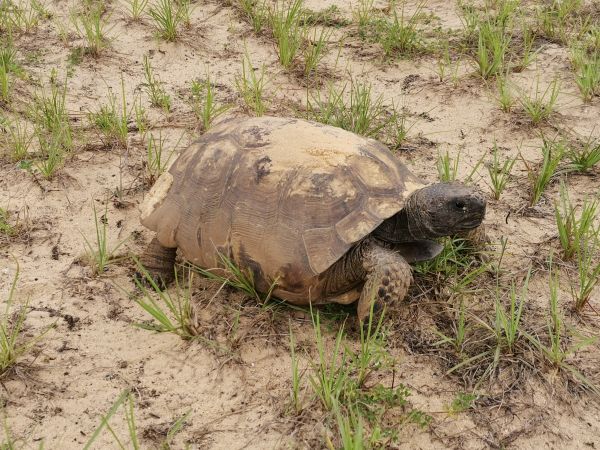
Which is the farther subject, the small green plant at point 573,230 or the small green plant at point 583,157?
the small green plant at point 583,157

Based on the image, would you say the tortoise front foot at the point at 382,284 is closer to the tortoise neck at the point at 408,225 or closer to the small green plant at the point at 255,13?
the tortoise neck at the point at 408,225

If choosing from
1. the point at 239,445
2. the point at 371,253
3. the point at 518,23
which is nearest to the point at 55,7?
the point at 518,23

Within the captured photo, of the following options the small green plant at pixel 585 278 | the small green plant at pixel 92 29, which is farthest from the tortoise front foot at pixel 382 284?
the small green plant at pixel 92 29

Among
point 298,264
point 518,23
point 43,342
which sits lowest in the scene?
point 43,342

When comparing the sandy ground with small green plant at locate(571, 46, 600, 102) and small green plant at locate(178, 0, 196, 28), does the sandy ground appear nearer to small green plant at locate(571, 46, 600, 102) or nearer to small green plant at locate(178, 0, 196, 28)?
small green plant at locate(571, 46, 600, 102)

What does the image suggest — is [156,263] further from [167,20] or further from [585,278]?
[167,20]

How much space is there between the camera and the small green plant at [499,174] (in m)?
3.86

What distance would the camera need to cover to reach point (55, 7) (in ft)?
20.1

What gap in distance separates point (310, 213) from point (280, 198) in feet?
0.54

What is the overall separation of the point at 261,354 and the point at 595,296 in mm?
1679

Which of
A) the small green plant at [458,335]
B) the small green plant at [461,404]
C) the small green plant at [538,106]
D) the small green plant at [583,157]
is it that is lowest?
the small green plant at [461,404]

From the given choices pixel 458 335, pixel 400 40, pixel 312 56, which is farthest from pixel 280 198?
pixel 400 40

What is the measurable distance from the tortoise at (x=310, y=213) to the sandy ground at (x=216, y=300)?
9.7 inches

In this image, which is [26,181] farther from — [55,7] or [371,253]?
[55,7]
